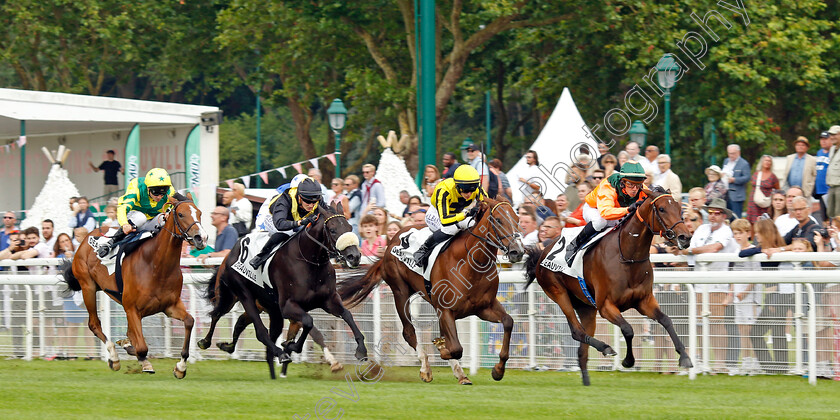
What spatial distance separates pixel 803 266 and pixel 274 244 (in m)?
4.45

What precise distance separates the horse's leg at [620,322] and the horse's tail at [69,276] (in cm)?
555

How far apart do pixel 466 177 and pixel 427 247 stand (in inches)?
32.4

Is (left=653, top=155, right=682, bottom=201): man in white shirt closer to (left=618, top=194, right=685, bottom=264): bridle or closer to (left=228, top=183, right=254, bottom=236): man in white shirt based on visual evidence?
(left=618, top=194, right=685, bottom=264): bridle

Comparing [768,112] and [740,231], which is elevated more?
[768,112]

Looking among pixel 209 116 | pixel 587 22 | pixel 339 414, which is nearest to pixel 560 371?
pixel 339 414

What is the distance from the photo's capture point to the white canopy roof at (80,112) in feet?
58.2

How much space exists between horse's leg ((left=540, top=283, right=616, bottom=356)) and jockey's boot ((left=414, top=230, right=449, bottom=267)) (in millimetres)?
1066

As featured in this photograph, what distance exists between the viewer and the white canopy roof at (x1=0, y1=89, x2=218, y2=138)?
58.2 feet

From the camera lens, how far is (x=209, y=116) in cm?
1897

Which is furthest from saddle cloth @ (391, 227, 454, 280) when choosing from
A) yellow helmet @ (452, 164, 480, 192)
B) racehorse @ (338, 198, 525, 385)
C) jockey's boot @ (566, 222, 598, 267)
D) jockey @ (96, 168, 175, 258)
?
jockey @ (96, 168, 175, 258)

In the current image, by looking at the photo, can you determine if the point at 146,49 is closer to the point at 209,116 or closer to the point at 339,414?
the point at 209,116

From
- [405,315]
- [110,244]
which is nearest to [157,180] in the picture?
[110,244]

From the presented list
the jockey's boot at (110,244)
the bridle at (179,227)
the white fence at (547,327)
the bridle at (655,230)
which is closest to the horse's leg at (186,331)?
the bridle at (179,227)

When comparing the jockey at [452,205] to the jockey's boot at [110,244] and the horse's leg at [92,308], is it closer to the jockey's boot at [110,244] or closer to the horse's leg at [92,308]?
the jockey's boot at [110,244]
